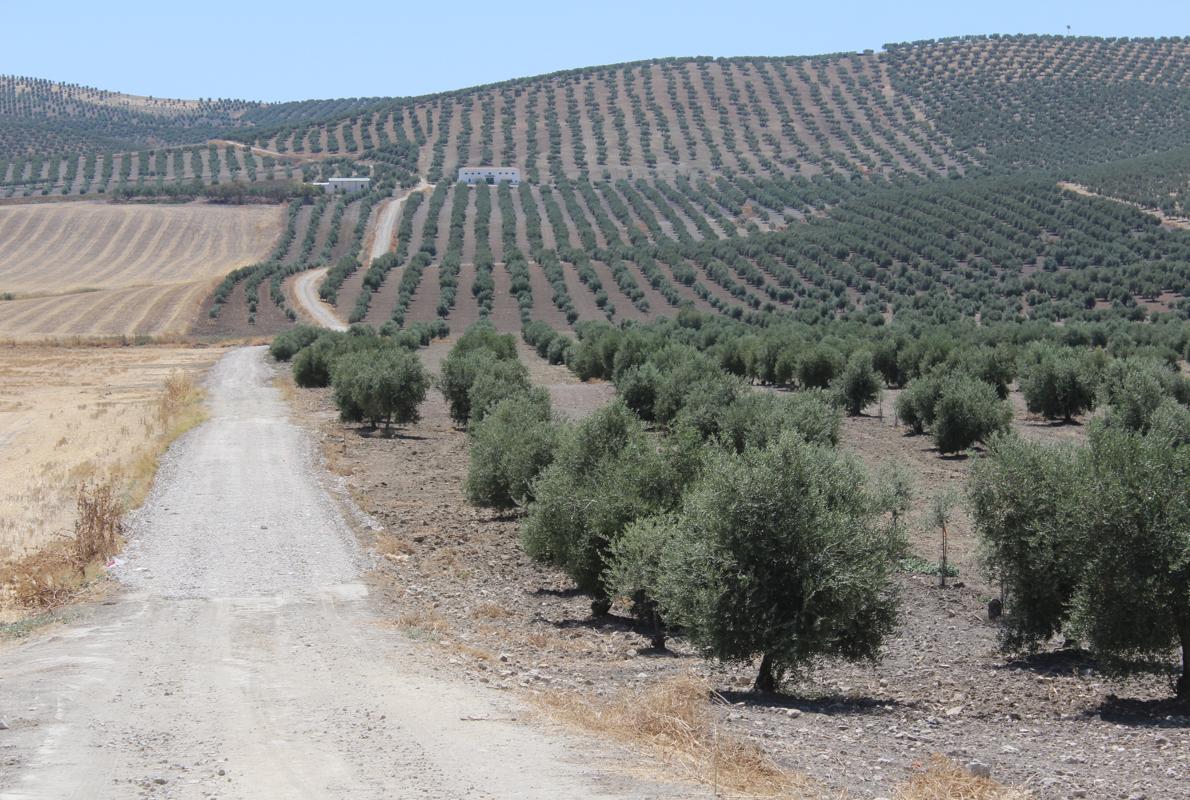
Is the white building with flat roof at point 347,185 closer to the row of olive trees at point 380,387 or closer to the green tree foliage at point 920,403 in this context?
the row of olive trees at point 380,387

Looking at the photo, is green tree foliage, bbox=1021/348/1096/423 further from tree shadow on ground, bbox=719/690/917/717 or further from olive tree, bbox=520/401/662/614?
tree shadow on ground, bbox=719/690/917/717

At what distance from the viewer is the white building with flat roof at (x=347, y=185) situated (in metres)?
149

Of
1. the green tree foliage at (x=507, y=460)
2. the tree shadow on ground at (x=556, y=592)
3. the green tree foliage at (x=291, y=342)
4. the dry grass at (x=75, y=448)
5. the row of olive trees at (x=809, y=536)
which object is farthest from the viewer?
the green tree foliage at (x=291, y=342)

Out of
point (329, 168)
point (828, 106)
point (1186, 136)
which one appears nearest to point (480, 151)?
point (329, 168)

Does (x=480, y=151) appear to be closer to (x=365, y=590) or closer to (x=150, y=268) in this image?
(x=150, y=268)

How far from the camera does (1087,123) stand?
154 m

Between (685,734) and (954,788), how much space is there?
8.25 feet

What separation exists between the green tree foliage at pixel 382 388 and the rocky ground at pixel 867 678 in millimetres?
16054

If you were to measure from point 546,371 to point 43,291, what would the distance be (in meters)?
58.5

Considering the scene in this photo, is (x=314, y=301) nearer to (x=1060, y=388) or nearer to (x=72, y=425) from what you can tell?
(x=72, y=425)

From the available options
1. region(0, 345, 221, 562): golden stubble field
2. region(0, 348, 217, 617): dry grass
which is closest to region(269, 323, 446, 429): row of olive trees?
region(0, 348, 217, 617): dry grass

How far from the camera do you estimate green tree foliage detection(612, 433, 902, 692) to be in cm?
1433

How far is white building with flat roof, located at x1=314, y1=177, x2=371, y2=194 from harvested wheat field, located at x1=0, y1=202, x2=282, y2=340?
957cm

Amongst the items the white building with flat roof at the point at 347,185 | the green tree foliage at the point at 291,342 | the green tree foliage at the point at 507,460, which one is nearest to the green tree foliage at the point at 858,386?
the green tree foliage at the point at 507,460
